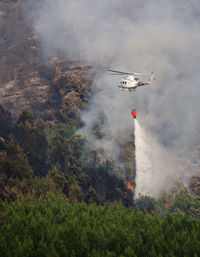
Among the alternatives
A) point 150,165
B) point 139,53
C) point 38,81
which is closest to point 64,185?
point 150,165

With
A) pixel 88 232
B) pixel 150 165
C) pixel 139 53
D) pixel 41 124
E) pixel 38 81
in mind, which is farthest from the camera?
pixel 38 81

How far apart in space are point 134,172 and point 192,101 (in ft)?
72.5

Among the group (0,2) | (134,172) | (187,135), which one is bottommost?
(134,172)

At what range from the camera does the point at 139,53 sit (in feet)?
403

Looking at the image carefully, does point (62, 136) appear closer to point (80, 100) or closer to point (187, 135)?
point (80, 100)

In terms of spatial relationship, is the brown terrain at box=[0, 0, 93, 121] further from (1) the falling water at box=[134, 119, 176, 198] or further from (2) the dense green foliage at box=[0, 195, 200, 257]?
(2) the dense green foliage at box=[0, 195, 200, 257]

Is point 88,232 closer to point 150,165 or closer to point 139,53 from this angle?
point 150,165

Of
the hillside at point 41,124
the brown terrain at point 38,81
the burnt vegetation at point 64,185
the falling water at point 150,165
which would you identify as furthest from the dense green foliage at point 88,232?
the brown terrain at point 38,81

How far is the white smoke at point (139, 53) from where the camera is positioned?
10531 centimetres

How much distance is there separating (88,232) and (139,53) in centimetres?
7297

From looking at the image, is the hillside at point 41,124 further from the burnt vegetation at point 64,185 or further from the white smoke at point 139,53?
the white smoke at point 139,53

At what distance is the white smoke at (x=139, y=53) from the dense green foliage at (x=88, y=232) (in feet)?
101

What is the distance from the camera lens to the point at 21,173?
7725 cm

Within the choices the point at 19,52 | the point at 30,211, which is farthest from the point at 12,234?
the point at 19,52
